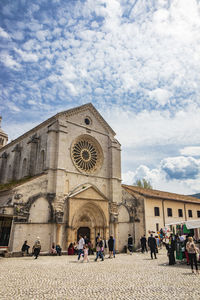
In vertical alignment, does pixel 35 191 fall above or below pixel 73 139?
below

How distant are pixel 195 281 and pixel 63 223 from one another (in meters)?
14.0

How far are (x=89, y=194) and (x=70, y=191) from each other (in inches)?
78.0

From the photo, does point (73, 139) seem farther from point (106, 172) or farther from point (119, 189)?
point (119, 189)

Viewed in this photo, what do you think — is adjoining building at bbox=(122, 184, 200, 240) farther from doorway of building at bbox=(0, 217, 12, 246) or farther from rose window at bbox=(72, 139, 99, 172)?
doorway of building at bbox=(0, 217, 12, 246)

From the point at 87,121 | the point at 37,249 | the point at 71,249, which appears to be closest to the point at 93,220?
Result: the point at 71,249

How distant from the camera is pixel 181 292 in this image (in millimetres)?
7469

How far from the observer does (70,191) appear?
22844mm

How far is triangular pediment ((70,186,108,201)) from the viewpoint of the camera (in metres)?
22.6

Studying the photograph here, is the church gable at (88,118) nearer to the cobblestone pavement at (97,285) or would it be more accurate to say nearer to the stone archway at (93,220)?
the stone archway at (93,220)

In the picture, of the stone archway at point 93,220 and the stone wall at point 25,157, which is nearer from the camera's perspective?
the stone archway at point 93,220

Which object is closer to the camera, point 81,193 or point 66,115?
point 81,193

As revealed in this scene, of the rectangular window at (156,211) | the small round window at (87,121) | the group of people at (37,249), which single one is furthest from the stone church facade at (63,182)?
the rectangular window at (156,211)

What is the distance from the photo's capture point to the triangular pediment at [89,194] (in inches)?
888

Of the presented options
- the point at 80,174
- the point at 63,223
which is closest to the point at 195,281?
the point at 63,223
